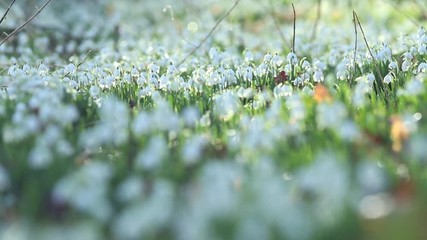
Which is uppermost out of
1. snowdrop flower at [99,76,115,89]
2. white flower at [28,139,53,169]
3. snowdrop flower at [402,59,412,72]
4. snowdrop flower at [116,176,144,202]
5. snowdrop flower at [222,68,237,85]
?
snowdrop flower at [402,59,412,72]

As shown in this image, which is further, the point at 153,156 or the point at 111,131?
the point at 111,131

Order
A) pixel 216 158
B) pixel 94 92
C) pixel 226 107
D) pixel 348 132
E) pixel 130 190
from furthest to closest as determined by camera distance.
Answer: pixel 94 92
pixel 226 107
pixel 216 158
pixel 348 132
pixel 130 190

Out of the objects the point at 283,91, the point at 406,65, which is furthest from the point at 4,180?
the point at 406,65

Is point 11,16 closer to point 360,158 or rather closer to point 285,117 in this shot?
point 285,117

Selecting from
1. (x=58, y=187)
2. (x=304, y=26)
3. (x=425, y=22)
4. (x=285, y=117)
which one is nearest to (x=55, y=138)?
(x=58, y=187)

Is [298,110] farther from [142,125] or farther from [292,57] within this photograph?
[292,57]

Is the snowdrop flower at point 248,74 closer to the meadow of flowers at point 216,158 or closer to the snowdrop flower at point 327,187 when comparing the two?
the meadow of flowers at point 216,158

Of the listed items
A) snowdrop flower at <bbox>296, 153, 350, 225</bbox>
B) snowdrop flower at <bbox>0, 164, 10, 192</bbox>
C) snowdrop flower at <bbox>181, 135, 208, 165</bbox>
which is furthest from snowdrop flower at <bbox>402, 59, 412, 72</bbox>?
snowdrop flower at <bbox>0, 164, 10, 192</bbox>

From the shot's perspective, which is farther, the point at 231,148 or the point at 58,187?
the point at 231,148

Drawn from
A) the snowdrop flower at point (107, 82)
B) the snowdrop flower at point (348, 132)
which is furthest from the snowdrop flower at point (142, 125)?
the snowdrop flower at point (107, 82)

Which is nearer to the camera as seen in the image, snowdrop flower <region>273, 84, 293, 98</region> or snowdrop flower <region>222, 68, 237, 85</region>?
snowdrop flower <region>273, 84, 293, 98</region>

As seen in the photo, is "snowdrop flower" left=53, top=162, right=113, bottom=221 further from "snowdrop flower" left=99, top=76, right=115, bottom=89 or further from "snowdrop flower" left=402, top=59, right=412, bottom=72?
"snowdrop flower" left=402, top=59, right=412, bottom=72
